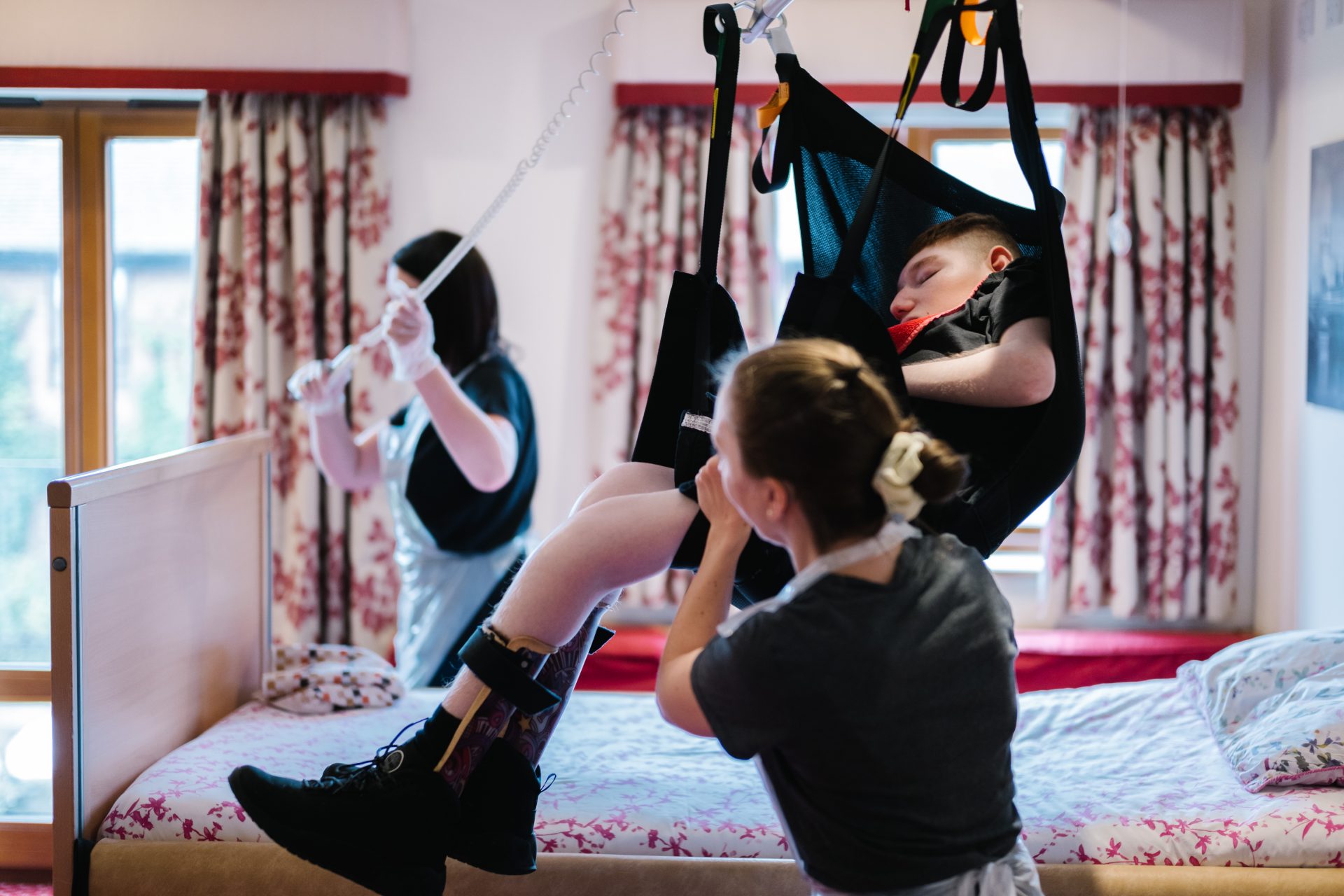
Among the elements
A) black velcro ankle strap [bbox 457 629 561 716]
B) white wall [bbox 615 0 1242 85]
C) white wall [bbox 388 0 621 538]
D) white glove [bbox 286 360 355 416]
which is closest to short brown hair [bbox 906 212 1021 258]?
black velcro ankle strap [bbox 457 629 561 716]

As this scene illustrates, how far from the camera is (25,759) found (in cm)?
313

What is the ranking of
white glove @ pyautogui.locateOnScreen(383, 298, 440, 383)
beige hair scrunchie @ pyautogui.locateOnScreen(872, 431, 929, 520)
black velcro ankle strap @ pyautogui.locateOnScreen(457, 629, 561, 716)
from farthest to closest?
1. white glove @ pyautogui.locateOnScreen(383, 298, 440, 383)
2. black velcro ankle strap @ pyautogui.locateOnScreen(457, 629, 561, 716)
3. beige hair scrunchie @ pyautogui.locateOnScreen(872, 431, 929, 520)

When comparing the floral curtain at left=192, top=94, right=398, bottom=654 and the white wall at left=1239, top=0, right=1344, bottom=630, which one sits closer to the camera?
the white wall at left=1239, top=0, right=1344, bottom=630

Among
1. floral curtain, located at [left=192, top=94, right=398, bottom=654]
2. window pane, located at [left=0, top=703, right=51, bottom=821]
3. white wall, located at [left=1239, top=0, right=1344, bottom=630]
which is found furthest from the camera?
floral curtain, located at [left=192, top=94, right=398, bottom=654]

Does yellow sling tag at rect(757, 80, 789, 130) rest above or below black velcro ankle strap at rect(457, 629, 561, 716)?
above

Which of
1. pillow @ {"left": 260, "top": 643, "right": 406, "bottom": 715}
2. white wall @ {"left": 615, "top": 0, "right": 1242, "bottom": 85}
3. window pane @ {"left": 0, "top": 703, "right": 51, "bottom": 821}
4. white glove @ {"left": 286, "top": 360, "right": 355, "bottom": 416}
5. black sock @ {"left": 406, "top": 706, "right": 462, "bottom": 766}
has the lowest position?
window pane @ {"left": 0, "top": 703, "right": 51, "bottom": 821}

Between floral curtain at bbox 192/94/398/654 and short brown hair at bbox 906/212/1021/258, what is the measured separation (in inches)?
84.2

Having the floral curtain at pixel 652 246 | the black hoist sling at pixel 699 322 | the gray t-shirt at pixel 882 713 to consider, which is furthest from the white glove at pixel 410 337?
the gray t-shirt at pixel 882 713

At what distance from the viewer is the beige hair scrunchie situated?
1.08 m

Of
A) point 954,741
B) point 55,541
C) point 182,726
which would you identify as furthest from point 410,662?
point 954,741

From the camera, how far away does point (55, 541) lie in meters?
1.79

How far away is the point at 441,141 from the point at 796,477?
2764 mm

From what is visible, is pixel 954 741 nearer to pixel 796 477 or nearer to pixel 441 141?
pixel 796 477

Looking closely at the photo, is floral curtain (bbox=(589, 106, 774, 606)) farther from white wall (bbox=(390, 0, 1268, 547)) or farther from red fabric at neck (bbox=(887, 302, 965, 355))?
red fabric at neck (bbox=(887, 302, 965, 355))
